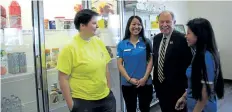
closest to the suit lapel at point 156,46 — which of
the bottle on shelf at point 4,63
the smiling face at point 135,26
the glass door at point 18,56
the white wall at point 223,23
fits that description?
the smiling face at point 135,26

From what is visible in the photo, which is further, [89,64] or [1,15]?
[1,15]

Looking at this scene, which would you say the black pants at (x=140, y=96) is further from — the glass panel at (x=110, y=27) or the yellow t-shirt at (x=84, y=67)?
the glass panel at (x=110, y=27)

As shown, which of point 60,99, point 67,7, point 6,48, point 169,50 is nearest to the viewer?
point 169,50

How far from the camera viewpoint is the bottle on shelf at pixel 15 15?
6.72 feet

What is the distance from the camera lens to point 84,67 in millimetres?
1573

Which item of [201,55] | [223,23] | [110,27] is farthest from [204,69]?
[223,23]

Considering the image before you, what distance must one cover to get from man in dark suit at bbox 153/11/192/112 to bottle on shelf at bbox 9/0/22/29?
1348 millimetres

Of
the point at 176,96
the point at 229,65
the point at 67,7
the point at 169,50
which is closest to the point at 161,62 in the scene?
the point at 169,50

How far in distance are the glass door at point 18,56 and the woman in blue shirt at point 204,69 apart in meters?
1.40

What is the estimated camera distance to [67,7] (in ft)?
9.37

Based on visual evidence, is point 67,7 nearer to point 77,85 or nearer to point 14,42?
point 14,42

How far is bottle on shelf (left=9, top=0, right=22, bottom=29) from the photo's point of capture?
2049 millimetres

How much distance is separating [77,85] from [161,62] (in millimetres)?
756

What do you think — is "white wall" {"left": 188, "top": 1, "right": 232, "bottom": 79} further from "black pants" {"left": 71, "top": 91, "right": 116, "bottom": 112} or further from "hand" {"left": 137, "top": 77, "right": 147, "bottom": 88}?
"black pants" {"left": 71, "top": 91, "right": 116, "bottom": 112}
